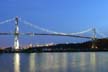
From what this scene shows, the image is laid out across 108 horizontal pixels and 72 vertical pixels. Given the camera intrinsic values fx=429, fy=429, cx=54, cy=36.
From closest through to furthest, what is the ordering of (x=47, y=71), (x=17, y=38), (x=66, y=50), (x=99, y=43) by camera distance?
1. (x=47, y=71)
2. (x=17, y=38)
3. (x=99, y=43)
4. (x=66, y=50)

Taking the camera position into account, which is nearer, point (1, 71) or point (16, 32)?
point (1, 71)

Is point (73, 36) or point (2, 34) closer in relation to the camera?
point (2, 34)

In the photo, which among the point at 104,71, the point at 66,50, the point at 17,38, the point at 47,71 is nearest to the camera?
the point at 104,71

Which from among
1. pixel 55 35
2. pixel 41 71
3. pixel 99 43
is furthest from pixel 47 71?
pixel 99 43

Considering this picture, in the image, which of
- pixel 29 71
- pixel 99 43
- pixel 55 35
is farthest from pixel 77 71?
pixel 99 43

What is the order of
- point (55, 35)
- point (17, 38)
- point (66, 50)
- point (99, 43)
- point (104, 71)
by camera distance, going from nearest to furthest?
point (104, 71)
point (17, 38)
point (55, 35)
point (99, 43)
point (66, 50)

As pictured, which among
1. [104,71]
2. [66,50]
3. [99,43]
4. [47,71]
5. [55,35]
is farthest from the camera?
[66,50]

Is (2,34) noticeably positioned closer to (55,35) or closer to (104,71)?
(55,35)

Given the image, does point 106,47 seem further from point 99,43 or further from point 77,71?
point 77,71
